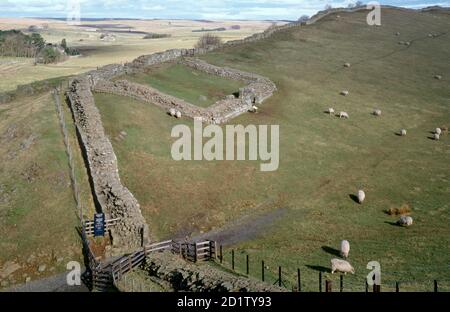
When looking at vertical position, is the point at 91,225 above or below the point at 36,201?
below

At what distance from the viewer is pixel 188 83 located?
2485 inches

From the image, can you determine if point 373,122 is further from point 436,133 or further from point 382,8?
point 382,8

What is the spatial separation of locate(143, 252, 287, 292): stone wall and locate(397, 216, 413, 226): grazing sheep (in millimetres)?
15249

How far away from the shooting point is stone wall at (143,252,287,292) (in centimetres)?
2231

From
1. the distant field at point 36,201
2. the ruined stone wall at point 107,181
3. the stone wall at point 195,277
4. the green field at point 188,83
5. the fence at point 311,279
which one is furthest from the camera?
the green field at point 188,83

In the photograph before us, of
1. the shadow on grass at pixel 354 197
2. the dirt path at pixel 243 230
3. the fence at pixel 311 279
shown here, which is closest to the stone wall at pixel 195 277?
the fence at pixel 311 279

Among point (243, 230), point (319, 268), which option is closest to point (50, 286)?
point (243, 230)

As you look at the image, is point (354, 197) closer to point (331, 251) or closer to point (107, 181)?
point (331, 251)

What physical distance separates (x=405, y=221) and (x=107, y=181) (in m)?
22.0

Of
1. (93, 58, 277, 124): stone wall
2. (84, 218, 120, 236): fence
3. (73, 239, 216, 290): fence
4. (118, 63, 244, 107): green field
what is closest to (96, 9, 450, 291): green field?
(93, 58, 277, 124): stone wall

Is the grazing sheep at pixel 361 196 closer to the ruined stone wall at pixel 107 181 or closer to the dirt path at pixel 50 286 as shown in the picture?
the ruined stone wall at pixel 107 181

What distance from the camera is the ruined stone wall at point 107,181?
3238 centimetres

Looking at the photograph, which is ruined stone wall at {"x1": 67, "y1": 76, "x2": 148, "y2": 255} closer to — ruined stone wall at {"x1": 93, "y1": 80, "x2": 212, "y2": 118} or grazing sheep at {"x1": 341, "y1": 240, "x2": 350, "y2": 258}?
ruined stone wall at {"x1": 93, "y1": 80, "x2": 212, "y2": 118}

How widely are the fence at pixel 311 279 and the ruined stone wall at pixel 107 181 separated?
6.49m
